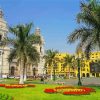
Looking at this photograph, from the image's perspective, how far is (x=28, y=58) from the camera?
1860 inches

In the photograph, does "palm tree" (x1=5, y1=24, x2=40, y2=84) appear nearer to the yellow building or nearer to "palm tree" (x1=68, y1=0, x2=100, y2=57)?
"palm tree" (x1=68, y1=0, x2=100, y2=57)

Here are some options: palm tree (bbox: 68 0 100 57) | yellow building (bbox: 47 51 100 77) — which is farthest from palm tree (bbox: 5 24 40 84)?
yellow building (bbox: 47 51 100 77)

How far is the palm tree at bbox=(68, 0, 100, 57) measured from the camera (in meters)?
32.4

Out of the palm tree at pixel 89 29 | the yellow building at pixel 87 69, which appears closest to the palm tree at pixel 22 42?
the palm tree at pixel 89 29

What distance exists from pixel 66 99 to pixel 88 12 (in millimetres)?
13661

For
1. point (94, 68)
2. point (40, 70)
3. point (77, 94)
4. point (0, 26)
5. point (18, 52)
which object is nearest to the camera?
point (77, 94)

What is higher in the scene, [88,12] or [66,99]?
[88,12]

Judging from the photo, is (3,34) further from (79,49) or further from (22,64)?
(79,49)

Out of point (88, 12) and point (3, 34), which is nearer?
point (88, 12)

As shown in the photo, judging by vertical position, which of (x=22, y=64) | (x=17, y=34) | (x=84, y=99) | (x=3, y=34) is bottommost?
(x=84, y=99)

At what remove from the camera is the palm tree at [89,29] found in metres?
32.4

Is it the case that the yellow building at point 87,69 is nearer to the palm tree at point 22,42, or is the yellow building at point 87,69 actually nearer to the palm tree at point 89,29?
the palm tree at point 22,42

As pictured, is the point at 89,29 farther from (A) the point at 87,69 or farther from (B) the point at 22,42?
(A) the point at 87,69

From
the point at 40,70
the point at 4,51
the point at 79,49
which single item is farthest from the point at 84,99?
the point at 40,70
